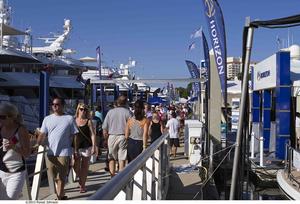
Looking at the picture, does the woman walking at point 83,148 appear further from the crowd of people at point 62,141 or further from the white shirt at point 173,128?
the white shirt at point 173,128

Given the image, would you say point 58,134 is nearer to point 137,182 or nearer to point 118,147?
point 118,147

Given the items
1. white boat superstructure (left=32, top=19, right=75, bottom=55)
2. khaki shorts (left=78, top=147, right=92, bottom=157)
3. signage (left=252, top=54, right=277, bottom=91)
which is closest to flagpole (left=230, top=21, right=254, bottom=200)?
khaki shorts (left=78, top=147, right=92, bottom=157)

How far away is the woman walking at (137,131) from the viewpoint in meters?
8.22

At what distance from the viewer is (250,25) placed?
17.3 feet

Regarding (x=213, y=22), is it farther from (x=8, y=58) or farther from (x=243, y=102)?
(x=8, y=58)

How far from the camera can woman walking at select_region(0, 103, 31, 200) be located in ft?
16.2

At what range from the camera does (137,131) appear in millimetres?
8211

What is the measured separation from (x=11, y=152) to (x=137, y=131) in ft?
11.4

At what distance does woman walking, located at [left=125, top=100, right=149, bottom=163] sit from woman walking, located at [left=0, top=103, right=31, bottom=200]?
333cm

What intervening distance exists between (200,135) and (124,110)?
5.36m

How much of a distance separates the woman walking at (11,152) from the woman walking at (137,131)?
3331 mm

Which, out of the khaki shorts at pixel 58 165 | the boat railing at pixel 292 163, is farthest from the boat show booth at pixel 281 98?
the khaki shorts at pixel 58 165

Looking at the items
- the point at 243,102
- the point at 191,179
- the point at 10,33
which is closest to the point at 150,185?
the point at 243,102

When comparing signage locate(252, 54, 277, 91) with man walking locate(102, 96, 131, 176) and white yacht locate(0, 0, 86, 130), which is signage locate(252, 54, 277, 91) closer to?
man walking locate(102, 96, 131, 176)
